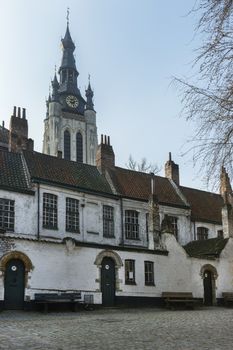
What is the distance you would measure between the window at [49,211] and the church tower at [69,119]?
38854 millimetres

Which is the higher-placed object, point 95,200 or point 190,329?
point 95,200

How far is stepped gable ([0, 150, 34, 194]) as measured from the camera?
28.4 meters

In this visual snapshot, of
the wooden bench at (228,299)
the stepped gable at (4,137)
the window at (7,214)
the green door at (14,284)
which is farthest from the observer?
the stepped gable at (4,137)

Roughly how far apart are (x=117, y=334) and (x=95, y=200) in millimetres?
20277

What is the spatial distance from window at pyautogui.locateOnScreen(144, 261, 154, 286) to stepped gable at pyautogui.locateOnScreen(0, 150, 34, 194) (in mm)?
7812

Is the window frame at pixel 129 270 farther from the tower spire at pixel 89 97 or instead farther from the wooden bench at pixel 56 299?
the tower spire at pixel 89 97

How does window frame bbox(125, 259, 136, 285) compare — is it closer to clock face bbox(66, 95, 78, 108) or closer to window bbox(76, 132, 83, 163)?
window bbox(76, 132, 83, 163)

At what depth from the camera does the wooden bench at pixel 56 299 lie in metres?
22.1

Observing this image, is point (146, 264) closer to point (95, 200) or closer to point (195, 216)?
point (95, 200)

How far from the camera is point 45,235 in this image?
29.3 meters

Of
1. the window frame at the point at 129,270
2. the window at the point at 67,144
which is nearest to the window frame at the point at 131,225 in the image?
the window frame at the point at 129,270

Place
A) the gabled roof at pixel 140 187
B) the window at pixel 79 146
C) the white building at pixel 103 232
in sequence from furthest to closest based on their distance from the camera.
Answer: the window at pixel 79 146 < the gabled roof at pixel 140 187 < the white building at pixel 103 232

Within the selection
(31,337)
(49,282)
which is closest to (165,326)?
(31,337)

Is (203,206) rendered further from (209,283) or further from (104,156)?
(209,283)
